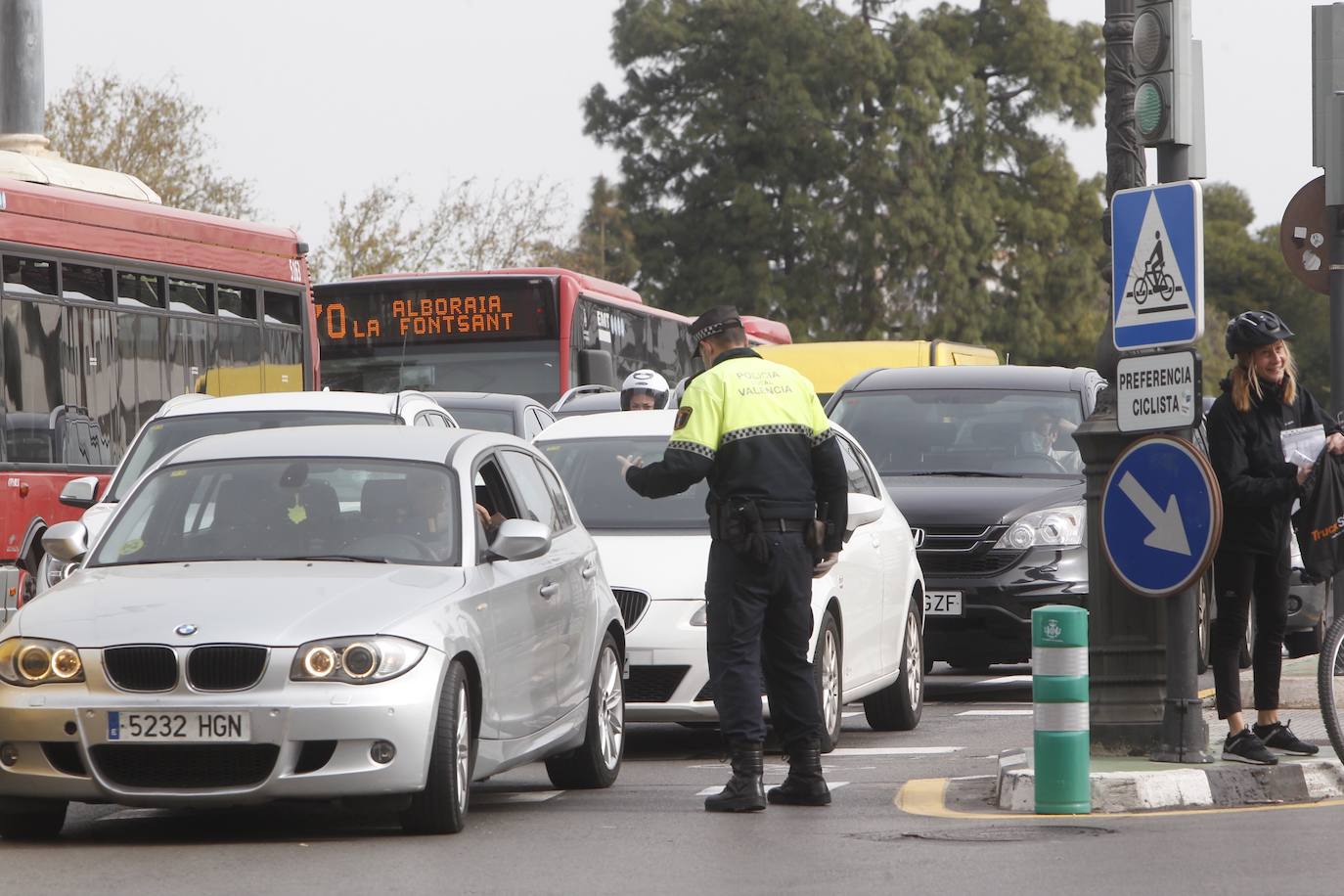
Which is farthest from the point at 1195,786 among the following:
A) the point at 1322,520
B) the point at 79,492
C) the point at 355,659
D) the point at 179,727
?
the point at 79,492

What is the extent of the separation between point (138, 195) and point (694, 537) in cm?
771

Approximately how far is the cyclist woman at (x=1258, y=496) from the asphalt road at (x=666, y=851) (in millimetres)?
960

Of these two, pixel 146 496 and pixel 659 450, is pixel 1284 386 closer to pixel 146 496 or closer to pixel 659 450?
pixel 659 450

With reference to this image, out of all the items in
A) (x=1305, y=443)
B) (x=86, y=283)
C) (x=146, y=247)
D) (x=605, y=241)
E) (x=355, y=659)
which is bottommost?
(x=355, y=659)

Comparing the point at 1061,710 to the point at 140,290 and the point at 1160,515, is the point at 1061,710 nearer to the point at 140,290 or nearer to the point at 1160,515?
the point at 1160,515

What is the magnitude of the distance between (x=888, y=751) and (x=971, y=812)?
8.52 ft

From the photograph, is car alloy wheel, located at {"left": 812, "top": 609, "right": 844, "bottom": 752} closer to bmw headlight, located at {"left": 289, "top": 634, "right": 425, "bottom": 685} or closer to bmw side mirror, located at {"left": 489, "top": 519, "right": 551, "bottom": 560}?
bmw side mirror, located at {"left": 489, "top": 519, "right": 551, "bottom": 560}

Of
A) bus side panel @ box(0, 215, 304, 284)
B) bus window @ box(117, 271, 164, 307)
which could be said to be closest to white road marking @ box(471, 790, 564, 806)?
bus side panel @ box(0, 215, 304, 284)

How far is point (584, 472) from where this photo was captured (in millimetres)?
12258

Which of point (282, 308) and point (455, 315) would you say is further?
point (455, 315)

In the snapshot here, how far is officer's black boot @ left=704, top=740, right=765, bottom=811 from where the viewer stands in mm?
9070

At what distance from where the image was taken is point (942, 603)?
1409 centimetres

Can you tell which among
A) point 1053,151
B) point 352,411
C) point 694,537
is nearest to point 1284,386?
point 694,537

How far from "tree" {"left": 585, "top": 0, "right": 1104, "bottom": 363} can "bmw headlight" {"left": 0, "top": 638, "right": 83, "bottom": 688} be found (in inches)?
1962
